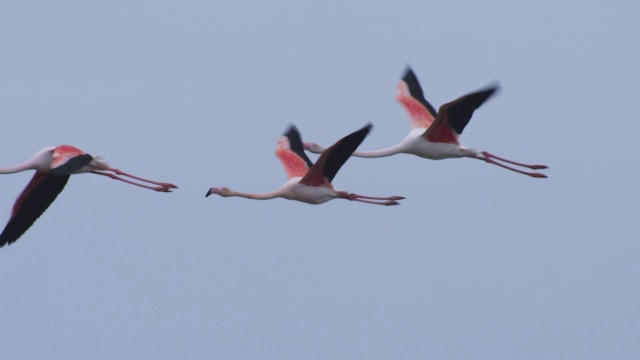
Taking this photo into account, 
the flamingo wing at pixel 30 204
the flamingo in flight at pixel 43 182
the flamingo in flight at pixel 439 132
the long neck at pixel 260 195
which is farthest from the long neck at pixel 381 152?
the flamingo wing at pixel 30 204

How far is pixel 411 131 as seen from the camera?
103ft

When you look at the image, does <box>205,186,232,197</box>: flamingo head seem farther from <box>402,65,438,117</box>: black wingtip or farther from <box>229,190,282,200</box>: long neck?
<box>402,65,438,117</box>: black wingtip

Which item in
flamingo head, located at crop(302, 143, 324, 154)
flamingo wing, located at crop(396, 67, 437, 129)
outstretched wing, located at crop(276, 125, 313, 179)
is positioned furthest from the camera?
flamingo wing, located at crop(396, 67, 437, 129)

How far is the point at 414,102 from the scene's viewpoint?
3262 centimetres

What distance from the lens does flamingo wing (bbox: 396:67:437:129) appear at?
32.0 metres

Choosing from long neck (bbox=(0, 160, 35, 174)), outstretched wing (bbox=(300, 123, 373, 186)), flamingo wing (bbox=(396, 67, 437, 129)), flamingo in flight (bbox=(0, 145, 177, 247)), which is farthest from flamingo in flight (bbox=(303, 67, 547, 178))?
long neck (bbox=(0, 160, 35, 174))

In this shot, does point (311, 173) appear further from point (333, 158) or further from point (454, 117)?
point (454, 117)

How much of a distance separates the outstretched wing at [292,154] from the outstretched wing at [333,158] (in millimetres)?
1603

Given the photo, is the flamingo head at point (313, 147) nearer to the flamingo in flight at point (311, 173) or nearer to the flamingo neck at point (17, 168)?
the flamingo in flight at point (311, 173)

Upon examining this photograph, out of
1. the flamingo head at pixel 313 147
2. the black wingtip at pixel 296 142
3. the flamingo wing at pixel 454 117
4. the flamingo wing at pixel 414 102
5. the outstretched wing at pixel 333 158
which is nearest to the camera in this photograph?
the outstretched wing at pixel 333 158

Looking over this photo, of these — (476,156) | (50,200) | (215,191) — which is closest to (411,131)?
(476,156)

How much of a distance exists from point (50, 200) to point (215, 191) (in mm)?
3133

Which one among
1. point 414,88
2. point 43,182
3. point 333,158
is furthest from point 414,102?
point 43,182

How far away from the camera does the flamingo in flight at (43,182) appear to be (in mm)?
28172
